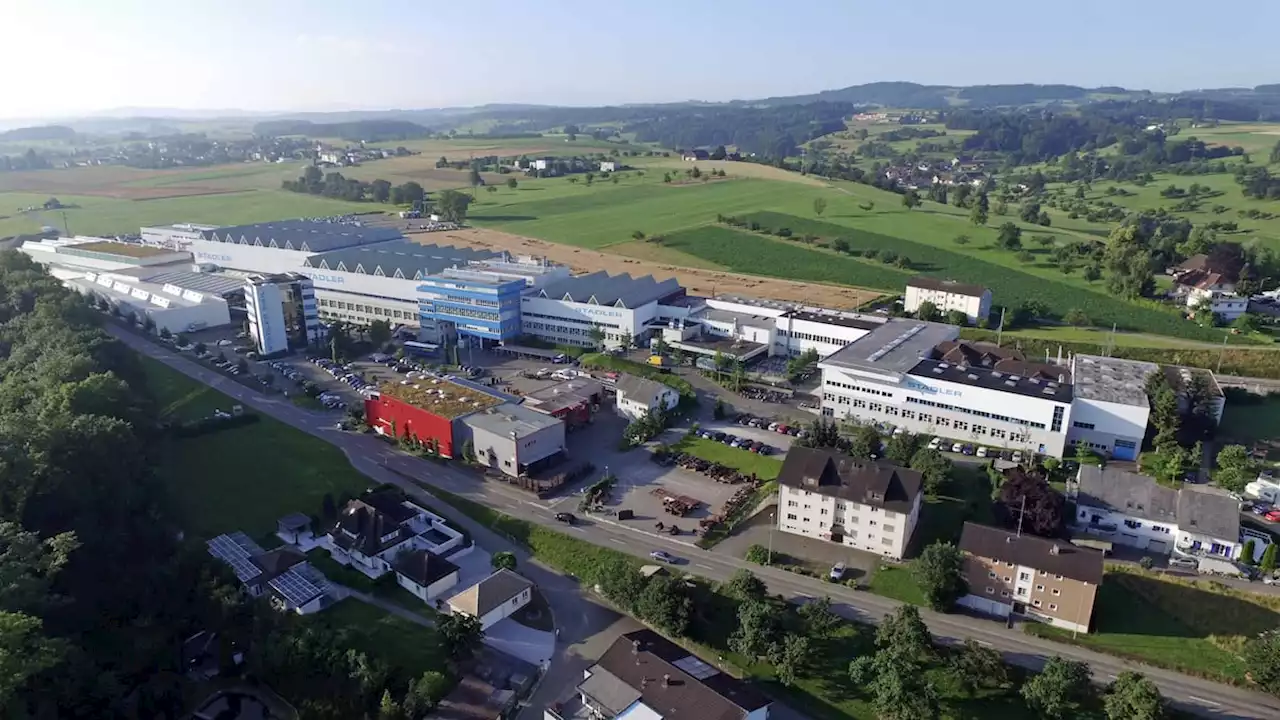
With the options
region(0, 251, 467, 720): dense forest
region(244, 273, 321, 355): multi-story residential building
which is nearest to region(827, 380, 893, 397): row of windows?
region(0, 251, 467, 720): dense forest

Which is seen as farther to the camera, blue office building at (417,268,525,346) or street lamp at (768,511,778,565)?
blue office building at (417,268,525,346)

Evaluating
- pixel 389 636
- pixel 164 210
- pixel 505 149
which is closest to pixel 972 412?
pixel 389 636

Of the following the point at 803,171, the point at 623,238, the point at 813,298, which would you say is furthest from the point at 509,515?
the point at 803,171

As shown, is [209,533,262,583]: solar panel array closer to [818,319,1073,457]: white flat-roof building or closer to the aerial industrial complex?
the aerial industrial complex

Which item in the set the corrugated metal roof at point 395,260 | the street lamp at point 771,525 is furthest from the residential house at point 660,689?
the corrugated metal roof at point 395,260

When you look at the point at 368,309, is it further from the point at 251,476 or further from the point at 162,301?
the point at 251,476

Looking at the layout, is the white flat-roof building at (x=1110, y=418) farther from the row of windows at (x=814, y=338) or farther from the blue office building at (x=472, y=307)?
the blue office building at (x=472, y=307)
